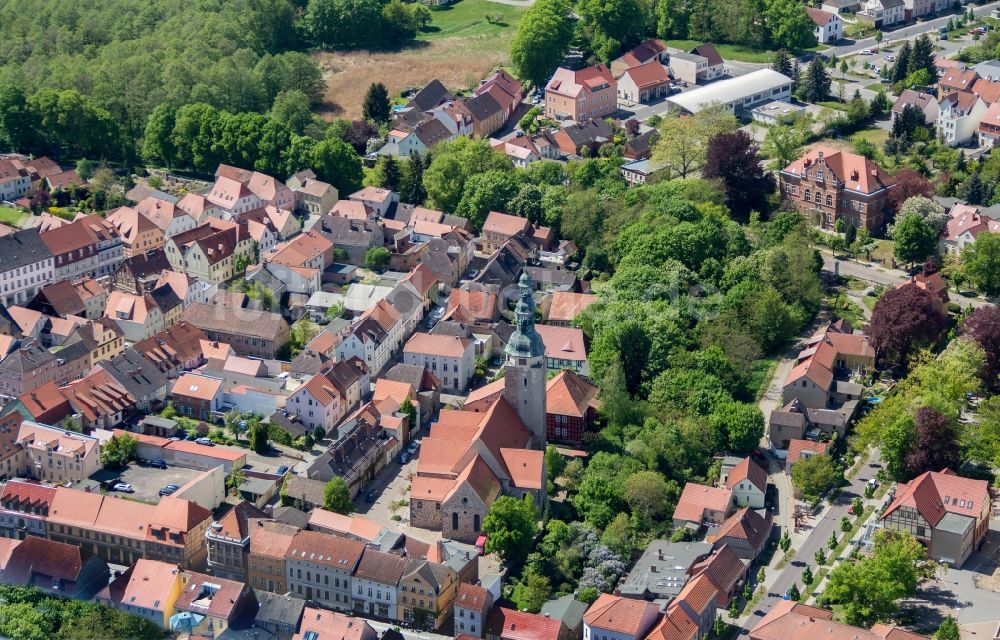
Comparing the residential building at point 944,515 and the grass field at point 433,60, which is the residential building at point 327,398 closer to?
the residential building at point 944,515

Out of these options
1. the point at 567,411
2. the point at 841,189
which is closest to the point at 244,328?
the point at 567,411

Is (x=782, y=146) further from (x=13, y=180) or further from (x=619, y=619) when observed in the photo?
(x=13, y=180)

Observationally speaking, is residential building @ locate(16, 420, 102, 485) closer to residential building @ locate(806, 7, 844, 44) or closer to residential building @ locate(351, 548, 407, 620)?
residential building @ locate(351, 548, 407, 620)

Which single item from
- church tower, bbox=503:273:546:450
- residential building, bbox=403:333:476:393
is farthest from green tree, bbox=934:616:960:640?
residential building, bbox=403:333:476:393

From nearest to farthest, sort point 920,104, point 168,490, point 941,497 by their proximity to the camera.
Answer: point 941,497
point 168,490
point 920,104

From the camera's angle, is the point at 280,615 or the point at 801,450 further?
the point at 801,450

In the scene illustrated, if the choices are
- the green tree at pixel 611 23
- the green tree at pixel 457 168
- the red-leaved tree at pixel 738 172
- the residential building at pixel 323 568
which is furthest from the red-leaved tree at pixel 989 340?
the green tree at pixel 611 23

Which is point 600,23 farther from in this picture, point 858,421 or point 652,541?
point 652,541

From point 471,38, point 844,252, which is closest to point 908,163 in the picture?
point 844,252
